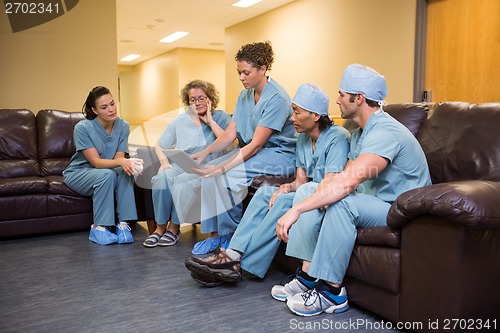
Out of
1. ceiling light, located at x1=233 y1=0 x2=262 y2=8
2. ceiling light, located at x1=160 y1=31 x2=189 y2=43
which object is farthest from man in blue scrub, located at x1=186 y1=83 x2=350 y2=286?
ceiling light, located at x1=160 y1=31 x2=189 y2=43

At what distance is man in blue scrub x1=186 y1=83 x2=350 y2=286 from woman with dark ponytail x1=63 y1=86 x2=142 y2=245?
1.12 meters

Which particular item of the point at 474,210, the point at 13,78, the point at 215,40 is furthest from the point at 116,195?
the point at 215,40

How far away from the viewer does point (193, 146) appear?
3.11 m

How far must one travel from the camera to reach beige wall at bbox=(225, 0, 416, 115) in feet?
15.5

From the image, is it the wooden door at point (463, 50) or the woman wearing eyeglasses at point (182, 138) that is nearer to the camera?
the woman wearing eyeglasses at point (182, 138)

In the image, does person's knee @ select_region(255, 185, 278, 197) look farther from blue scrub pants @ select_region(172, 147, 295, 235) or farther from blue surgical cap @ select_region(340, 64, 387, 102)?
blue surgical cap @ select_region(340, 64, 387, 102)

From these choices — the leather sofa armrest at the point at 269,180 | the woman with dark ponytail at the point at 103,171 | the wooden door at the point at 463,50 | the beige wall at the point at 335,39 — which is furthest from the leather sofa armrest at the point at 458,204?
the beige wall at the point at 335,39

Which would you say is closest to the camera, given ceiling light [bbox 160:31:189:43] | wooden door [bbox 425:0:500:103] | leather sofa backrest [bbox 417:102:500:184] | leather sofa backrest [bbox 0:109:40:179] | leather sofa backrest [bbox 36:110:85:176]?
leather sofa backrest [bbox 417:102:500:184]

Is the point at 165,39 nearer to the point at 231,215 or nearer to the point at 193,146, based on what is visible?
the point at 193,146

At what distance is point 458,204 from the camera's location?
1372mm

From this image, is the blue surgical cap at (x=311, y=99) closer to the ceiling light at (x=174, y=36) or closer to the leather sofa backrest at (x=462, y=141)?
the leather sofa backrest at (x=462, y=141)

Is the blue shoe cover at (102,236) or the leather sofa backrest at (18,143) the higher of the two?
the leather sofa backrest at (18,143)

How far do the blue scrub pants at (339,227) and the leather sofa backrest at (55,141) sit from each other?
99.0 inches

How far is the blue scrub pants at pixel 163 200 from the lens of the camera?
2924 millimetres
